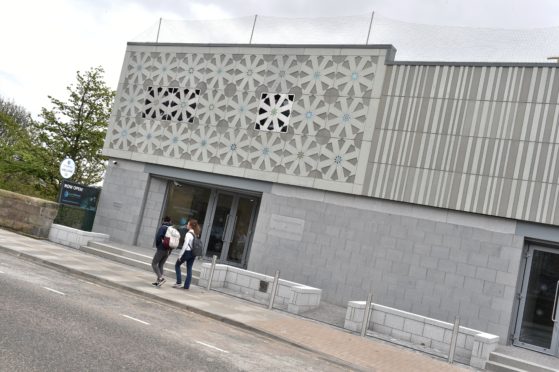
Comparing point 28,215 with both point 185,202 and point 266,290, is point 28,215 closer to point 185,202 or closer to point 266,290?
point 185,202

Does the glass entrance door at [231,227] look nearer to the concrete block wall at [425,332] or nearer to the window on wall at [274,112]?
the window on wall at [274,112]

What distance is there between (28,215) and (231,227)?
751 centimetres

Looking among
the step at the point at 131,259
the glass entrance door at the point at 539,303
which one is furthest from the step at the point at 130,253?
the glass entrance door at the point at 539,303

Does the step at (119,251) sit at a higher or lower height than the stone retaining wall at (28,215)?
lower

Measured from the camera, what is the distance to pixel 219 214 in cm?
2105

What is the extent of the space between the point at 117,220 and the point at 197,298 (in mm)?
9819

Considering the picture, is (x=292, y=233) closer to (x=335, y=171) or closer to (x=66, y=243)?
(x=335, y=171)

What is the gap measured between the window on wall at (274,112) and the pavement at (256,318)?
645cm

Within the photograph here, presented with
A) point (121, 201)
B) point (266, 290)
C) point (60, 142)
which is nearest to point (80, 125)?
point (60, 142)

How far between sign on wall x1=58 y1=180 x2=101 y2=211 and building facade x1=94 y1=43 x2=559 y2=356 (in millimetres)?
400

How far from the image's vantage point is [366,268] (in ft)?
53.2

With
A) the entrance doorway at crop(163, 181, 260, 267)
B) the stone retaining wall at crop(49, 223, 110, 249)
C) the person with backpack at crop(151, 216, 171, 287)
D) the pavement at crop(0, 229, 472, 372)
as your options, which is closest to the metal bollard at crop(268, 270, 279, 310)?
the pavement at crop(0, 229, 472, 372)

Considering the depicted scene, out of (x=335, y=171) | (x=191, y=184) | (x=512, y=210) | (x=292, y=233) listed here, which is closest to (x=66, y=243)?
(x=191, y=184)

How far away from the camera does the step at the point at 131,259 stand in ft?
54.1
